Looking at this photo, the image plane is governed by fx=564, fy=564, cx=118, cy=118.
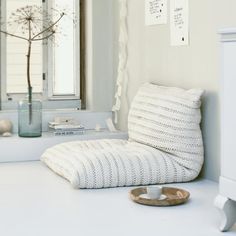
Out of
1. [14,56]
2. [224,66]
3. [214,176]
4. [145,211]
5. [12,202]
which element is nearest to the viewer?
[224,66]

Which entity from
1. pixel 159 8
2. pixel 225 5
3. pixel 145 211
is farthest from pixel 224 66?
pixel 159 8

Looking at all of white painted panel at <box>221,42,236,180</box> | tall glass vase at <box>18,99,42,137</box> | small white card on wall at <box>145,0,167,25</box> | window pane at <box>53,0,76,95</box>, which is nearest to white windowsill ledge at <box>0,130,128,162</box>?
tall glass vase at <box>18,99,42,137</box>

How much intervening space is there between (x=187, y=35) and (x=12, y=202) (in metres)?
1.12

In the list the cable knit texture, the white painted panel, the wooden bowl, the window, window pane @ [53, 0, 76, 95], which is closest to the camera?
the white painted panel

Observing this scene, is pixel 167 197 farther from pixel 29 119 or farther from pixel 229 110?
pixel 29 119

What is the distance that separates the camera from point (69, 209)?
194 cm

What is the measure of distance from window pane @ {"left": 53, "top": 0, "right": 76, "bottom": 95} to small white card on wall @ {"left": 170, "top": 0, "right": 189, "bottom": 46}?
3.20ft

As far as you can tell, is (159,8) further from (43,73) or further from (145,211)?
(145,211)

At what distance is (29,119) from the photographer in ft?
10.1

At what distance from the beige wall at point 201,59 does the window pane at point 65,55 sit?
68cm

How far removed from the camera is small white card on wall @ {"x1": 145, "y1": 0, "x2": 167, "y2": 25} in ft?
9.32

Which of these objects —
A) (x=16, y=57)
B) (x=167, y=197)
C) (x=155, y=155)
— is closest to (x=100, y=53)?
(x=16, y=57)

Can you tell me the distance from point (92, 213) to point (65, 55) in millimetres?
1828

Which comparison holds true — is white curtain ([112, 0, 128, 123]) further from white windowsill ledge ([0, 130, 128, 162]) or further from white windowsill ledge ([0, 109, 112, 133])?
white windowsill ledge ([0, 130, 128, 162])
